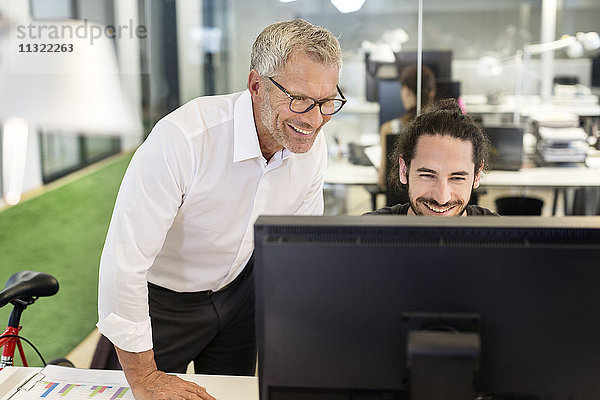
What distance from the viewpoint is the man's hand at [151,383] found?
1.33 m

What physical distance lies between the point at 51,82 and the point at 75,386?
1869 mm

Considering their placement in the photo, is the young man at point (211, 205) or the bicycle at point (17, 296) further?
the bicycle at point (17, 296)

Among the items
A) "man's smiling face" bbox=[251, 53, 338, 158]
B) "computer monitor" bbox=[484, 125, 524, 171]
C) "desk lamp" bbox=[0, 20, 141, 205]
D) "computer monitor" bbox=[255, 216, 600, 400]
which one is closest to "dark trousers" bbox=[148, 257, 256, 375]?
"man's smiling face" bbox=[251, 53, 338, 158]

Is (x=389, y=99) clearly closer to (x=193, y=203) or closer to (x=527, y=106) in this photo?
(x=527, y=106)

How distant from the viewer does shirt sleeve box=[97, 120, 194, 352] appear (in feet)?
4.48

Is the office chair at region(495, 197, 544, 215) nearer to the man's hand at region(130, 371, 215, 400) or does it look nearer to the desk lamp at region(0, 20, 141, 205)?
the desk lamp at region(0, 20, 141, 205)

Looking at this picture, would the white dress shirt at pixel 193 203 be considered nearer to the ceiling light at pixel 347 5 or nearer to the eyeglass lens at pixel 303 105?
the eyeglass lens at pixel 303 105

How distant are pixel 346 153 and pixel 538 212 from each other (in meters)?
1.22

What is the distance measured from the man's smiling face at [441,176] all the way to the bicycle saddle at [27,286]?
95cm

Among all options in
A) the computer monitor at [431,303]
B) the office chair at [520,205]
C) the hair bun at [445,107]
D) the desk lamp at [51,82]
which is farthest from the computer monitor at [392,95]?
the computer monitor at [431,303]

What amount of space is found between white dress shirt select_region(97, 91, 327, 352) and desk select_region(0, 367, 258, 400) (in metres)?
0.17

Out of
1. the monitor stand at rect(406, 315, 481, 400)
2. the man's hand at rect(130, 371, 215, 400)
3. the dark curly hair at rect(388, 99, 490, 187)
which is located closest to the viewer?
the monitor stand at rect(406, 315, 481, 400)

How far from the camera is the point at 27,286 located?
166cm

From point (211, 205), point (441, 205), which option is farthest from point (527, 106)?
point (211, 205)
